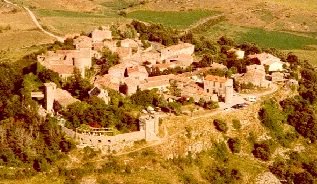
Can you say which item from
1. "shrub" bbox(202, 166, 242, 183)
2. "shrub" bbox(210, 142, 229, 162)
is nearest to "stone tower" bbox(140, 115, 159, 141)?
"shrub" bbox(202, 166, 242, 183)

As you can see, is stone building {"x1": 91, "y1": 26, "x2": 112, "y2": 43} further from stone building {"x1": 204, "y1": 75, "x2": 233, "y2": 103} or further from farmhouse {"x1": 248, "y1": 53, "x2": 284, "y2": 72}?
stone building {"x1": 204, "y1": 75, "x2": 233, "y2": 103}

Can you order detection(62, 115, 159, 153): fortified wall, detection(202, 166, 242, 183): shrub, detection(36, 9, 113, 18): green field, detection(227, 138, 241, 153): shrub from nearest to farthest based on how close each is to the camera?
detection(62, 115, 159, 153): fortified wall, detection(202, 166, 242, 183): shrub, detection(227, 138, 241, 153): shrub, detection(36, 9, 113, 18): green field

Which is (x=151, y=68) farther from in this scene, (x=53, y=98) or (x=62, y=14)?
(x=62, y=14)

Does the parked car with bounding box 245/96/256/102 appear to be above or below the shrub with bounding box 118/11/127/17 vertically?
above

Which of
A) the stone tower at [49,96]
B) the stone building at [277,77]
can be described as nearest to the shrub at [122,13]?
the stone building at [277,77]

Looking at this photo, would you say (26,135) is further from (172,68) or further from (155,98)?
(172,68)

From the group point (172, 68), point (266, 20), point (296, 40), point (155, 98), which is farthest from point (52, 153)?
point (266, 20)

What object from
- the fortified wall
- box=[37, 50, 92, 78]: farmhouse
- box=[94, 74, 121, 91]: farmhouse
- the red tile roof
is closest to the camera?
the fortified wall

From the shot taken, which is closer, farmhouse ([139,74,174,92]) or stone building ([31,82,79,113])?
stone building ([31,82,79,113])

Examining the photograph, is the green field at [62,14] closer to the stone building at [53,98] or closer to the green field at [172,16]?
the green field at [172,16]
